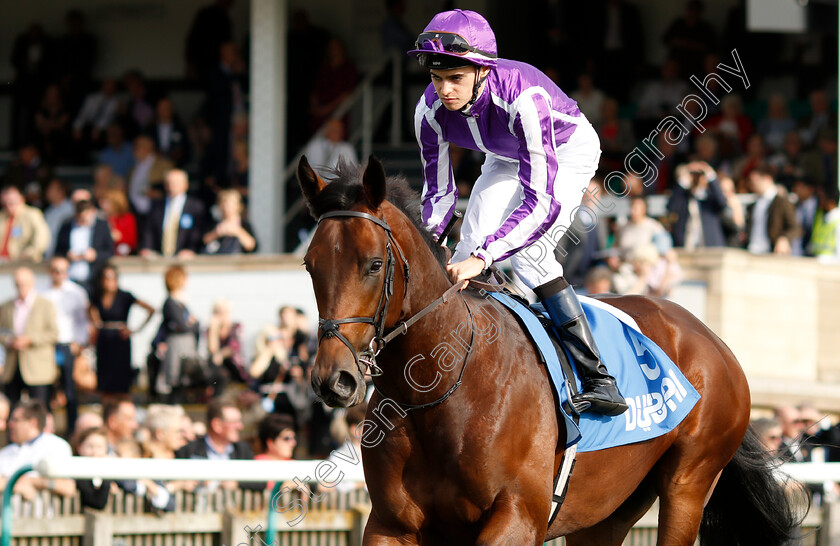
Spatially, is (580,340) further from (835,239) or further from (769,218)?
(835,239)

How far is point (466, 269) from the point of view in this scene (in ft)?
13.5

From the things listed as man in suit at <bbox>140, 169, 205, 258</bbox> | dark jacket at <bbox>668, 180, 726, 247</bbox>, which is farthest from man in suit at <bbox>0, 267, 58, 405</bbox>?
dark jacket at <bbox>668, 180, 726, 247</bbox>

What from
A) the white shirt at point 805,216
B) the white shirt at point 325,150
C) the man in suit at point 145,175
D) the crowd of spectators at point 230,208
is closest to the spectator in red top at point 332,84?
the crowd of spectators at point 230,208

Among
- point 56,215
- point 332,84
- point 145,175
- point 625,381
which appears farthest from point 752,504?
point 332,84

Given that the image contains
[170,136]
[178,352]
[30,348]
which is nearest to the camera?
[178,352]

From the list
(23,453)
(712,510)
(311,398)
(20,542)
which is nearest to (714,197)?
(311,398)

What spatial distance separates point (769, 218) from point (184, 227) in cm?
493

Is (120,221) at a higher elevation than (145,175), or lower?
lower

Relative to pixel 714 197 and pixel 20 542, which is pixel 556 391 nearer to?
pixel 20 542

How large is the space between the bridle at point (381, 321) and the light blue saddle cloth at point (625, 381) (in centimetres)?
49

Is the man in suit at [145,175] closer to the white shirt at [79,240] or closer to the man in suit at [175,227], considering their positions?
the man in suit at [175,227]

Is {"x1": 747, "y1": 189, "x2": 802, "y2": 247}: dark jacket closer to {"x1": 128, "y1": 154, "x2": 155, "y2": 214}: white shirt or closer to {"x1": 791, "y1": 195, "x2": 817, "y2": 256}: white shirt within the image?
{"x1": 791, "y1": 195, "x2": 817, "y2": 256}: white shirt

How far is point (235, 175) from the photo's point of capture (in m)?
13.1

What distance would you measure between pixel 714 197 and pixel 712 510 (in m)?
4.99
